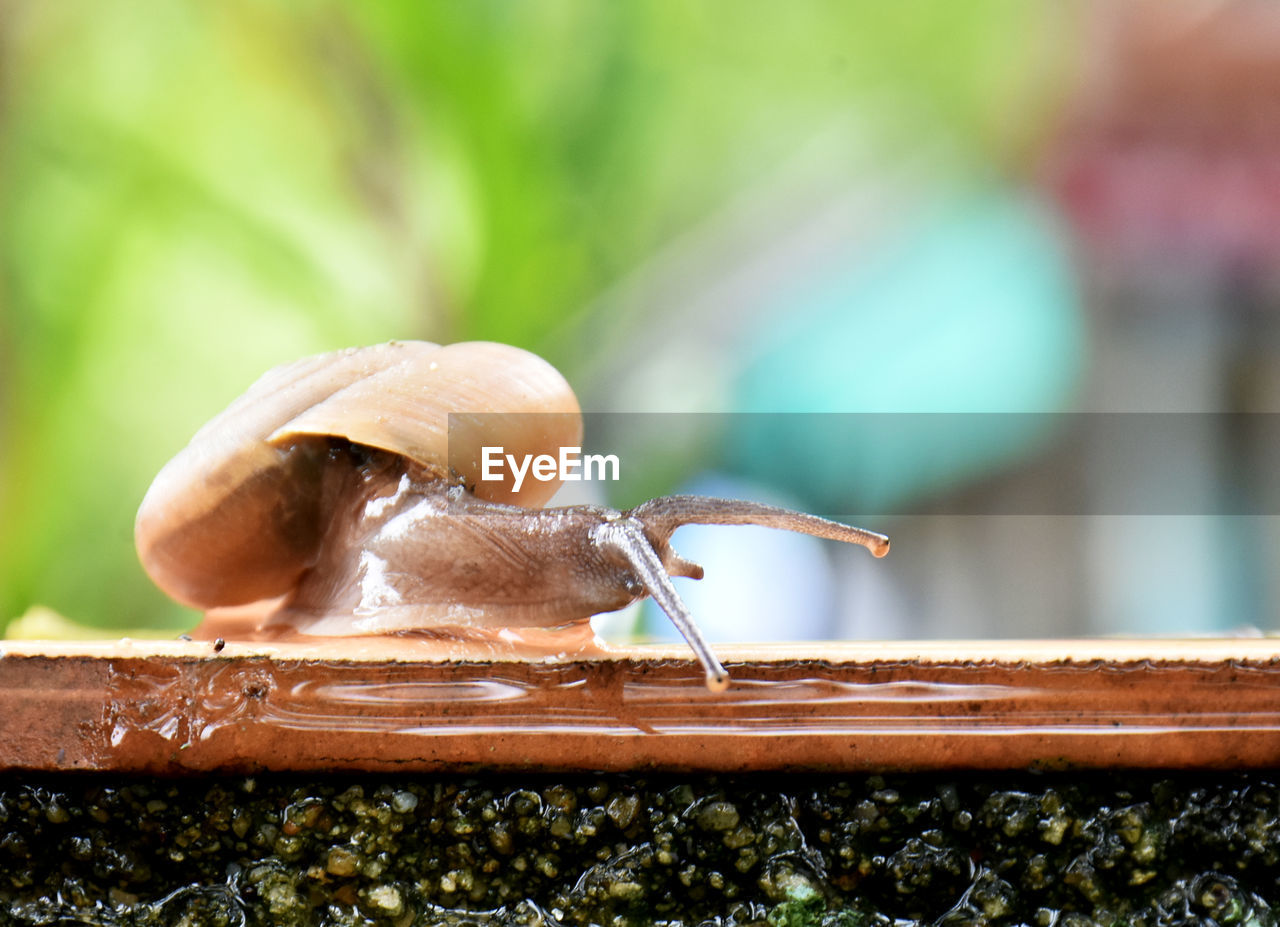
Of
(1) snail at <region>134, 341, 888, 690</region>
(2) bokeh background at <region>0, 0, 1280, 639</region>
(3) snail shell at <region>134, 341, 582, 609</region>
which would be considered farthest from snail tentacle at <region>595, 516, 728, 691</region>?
(2) bokeh background at <region>0, 0, 1280, 639</region>

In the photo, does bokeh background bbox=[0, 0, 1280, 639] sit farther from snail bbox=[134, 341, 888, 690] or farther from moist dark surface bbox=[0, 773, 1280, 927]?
moist dark surface bbox=[0, 773, 1280, 927]

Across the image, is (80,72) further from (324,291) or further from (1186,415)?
(1186,415)

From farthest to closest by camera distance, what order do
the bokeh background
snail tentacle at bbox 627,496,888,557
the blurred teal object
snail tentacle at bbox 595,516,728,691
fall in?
1. the blurred teal object
2. the bokeh background
3. snail tentacle at bbox 627,496,888,557
4. snail tentacle at bbox 595,516,728,691

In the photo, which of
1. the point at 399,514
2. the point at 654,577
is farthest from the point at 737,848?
the point at 399,514

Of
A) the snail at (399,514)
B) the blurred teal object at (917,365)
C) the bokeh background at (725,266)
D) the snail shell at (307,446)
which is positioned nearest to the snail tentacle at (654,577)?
the snail at (399,514)

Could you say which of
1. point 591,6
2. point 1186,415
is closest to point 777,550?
point 1186,415

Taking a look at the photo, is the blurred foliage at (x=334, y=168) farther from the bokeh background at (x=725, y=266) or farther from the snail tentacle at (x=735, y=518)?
the snail tentacle at (x=735, y=518)

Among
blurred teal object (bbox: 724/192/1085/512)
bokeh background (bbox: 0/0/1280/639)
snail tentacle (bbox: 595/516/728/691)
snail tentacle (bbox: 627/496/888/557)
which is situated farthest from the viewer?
blurred teal object (bbox: 724/192/1085/512)

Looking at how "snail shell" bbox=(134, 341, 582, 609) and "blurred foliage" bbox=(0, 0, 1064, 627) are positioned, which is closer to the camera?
"snail shell" bbox=(134, 341, 582, 609)

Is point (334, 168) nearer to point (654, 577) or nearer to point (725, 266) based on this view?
point (725, 266)
